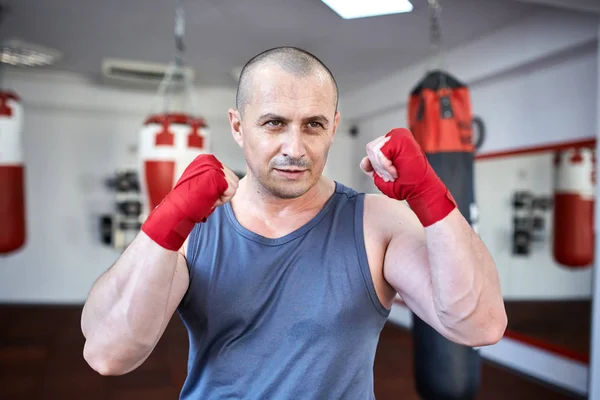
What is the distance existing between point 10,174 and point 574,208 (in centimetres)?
378

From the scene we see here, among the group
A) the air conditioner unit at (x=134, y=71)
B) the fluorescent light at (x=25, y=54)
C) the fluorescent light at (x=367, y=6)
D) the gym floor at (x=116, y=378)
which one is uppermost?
the fluorescent light at (x=25, y=54)

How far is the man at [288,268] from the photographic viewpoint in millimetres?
→ 968

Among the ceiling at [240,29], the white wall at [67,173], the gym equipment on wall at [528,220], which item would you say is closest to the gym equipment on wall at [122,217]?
the white wall at [67,173]

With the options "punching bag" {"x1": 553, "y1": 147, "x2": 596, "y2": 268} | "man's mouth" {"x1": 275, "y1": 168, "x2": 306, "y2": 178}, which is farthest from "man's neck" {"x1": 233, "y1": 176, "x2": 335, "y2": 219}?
"punching bag" {"x1": 553, "y1": 147, "x2": 596, "y2": 268}

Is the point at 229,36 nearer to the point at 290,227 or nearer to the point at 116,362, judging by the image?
the point at 290,227

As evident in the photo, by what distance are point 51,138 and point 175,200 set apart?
5.39 meters

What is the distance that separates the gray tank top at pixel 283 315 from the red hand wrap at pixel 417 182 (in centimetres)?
20

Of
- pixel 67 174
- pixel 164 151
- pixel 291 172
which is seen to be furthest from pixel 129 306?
pixel 67 174

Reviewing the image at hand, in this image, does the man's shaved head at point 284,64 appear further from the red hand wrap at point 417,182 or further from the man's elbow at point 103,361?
the man's elbow at point 103,361

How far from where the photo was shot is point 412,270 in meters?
1.08

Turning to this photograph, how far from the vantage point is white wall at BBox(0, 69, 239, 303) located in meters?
5.52

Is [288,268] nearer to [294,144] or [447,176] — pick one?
[294,144]

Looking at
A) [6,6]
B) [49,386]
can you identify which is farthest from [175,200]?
[6,6]

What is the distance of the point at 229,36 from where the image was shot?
3902mm
